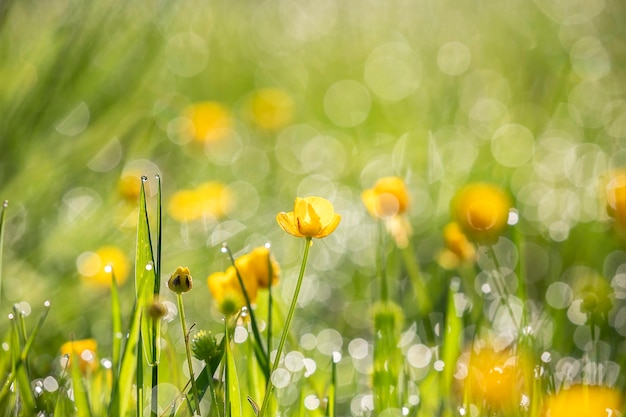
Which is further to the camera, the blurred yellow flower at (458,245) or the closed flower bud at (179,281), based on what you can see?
the blurred yellow flower at (458,245)

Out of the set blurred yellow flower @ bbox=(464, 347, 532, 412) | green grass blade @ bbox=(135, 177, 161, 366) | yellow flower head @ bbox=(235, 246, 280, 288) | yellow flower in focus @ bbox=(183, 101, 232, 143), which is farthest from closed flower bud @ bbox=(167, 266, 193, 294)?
yellow flower in focus @ bbox=(183, 101, 232, 143)

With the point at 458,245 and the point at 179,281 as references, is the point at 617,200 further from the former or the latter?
the point at 179,281

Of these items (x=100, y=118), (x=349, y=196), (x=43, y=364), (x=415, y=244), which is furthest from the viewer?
(x=349, y=196)

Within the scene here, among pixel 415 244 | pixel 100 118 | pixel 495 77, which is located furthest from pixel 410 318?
pixel 495 77

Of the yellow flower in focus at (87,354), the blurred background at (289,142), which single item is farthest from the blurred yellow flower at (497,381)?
the yellow flower in focus at (87,354)

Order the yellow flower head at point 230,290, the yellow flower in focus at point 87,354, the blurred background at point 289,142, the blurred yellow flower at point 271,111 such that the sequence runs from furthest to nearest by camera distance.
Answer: the blurred yellow flower at point 271,111
the blurred background at point 289,142
the yellow flower in focus at point 87,354
the yellow flower head at point 230,290

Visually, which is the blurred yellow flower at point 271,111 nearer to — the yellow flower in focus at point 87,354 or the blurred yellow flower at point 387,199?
the blurred yellow flower at point 387,199

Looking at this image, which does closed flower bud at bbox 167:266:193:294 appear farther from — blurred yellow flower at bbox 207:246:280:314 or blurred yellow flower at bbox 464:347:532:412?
blurred yellow flower at bbox 464:347:532:412

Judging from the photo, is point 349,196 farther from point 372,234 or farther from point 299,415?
point 299,415
